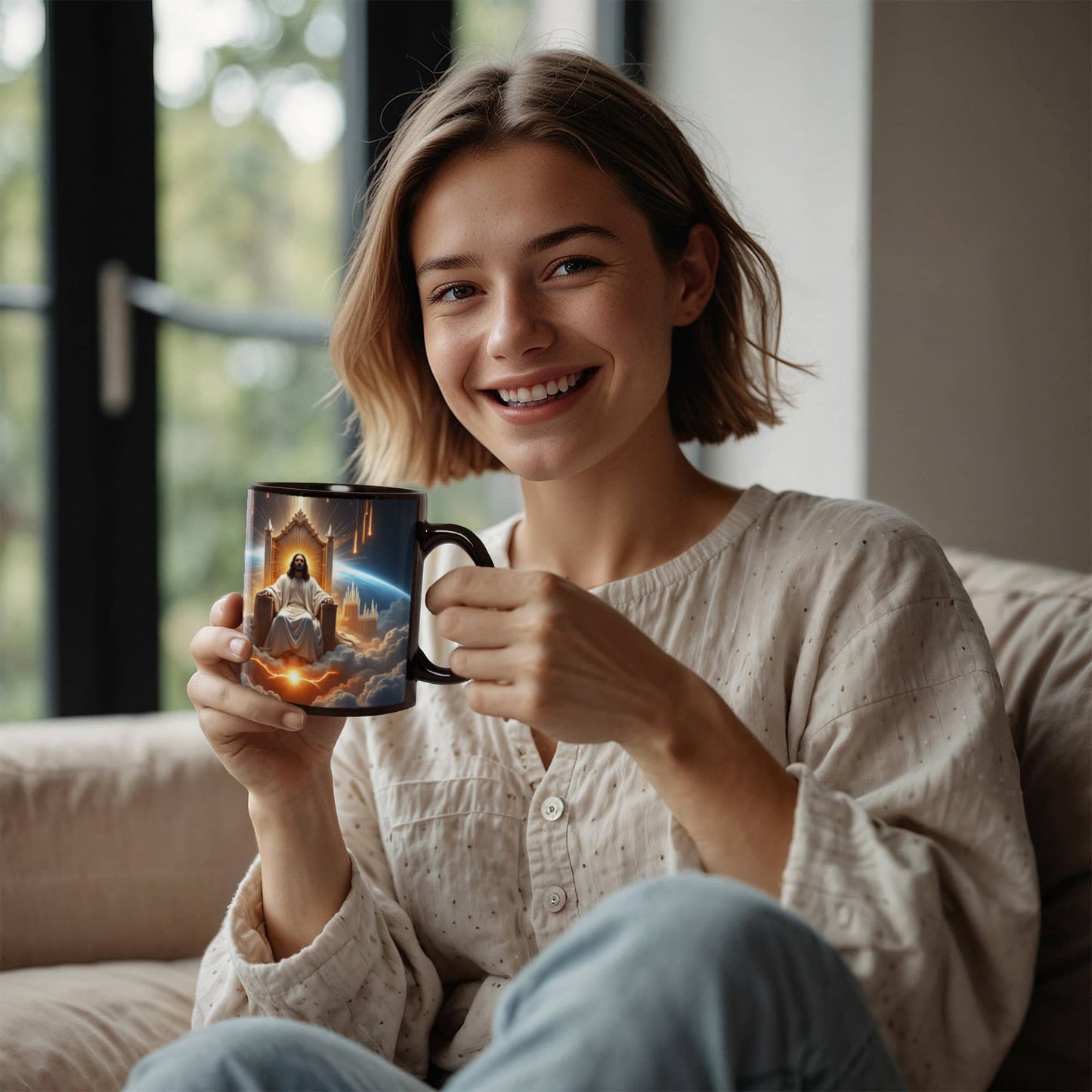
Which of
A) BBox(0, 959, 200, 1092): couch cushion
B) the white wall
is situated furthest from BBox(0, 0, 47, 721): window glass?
the white wall

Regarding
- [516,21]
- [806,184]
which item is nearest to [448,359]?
[806,184]

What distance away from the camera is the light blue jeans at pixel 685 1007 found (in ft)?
2.15

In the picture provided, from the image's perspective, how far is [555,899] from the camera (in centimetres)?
106

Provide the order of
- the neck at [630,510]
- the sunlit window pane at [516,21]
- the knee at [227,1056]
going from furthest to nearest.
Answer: the sunlit window pane at [516,21] → the neck at [630,510] → the knee at [227,1056]

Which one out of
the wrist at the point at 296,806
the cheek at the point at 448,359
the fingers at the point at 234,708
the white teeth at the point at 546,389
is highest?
the cheek at the point at 448,359

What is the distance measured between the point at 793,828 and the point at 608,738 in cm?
15

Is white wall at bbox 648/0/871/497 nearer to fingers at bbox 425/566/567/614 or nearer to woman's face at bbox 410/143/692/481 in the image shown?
woman's face at bbox 410/143/692/481

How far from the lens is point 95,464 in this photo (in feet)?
6.99

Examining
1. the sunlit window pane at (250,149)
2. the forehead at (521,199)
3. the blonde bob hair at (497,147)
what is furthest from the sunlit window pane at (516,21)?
the forehead at (521,199)

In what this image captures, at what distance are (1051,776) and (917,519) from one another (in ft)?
2.34

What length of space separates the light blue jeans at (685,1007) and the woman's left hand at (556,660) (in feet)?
0.50

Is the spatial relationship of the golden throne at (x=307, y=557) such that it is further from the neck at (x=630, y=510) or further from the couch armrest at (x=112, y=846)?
the couch armrest at (x=112, y=846)

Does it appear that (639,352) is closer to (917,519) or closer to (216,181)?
(917,519)

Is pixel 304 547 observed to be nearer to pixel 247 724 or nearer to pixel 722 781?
pixel 247 724
